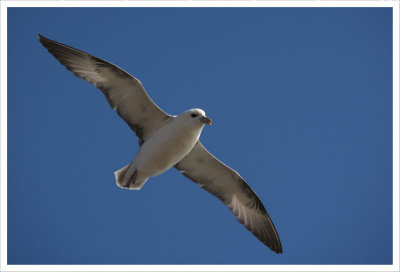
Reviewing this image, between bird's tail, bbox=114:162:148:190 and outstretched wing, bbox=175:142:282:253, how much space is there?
988mm

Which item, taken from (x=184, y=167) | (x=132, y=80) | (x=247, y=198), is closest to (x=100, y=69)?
(x=132, y=80)

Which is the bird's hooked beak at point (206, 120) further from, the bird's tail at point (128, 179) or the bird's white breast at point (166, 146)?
the bird's tail at point (128, 179)

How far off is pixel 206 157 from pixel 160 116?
1120 mm

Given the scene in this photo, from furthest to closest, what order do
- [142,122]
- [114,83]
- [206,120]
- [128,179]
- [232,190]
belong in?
[232,190]
[142,122]
[128,179]
[114,83]
[206,120]

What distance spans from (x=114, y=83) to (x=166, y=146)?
127 centimetres

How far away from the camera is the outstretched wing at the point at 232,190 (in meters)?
8.56

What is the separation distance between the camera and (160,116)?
26.0 ft

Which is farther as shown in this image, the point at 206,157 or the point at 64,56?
the point at 206,157

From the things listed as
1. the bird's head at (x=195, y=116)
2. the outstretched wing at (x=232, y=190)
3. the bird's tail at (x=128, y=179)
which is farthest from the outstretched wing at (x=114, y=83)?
the outstretched wing at (x=232, y=190)

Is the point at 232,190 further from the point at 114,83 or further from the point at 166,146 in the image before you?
the point at 114,83

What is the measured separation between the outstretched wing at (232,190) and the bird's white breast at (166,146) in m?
0.83

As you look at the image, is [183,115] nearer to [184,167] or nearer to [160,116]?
[160,116]

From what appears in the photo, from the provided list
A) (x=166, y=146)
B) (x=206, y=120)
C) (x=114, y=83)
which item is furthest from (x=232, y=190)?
(x=114, y=83)

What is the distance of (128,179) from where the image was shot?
7918 mm
